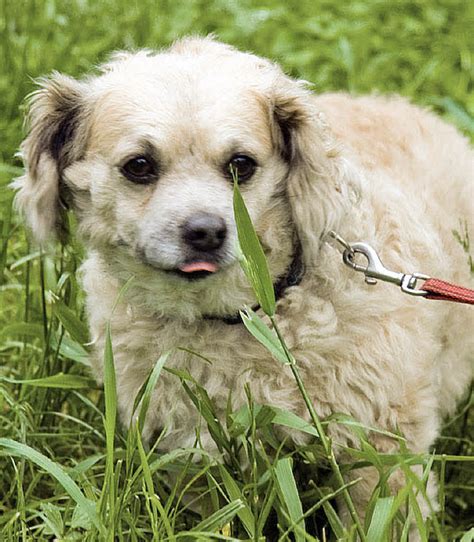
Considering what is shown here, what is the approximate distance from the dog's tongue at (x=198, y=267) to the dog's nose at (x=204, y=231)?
0.05m

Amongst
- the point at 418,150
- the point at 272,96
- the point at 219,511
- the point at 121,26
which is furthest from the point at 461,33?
the point at 219,511

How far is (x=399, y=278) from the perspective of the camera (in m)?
2.54

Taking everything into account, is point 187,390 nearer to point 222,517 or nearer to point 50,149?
point 222,517

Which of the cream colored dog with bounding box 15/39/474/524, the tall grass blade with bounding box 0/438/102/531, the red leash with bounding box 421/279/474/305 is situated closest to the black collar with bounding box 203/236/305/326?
the cream colored dog with bounding box 15/39/474/524

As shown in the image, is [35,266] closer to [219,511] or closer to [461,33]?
[219,511]

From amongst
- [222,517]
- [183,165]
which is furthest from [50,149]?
[222,517]

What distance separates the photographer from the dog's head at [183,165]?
252 cm

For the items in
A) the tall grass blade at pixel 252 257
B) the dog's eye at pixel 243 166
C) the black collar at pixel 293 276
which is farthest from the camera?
the black collar at pixel 293 276

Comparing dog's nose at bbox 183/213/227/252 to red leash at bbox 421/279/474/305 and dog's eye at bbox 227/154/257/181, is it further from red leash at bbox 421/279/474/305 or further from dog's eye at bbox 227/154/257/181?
red leash at bbox 421/279/474/305

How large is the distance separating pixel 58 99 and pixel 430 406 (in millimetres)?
1160

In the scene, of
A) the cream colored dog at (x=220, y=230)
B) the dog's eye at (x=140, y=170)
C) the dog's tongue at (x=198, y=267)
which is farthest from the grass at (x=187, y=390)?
the dog's eye at (x=140, y=170)

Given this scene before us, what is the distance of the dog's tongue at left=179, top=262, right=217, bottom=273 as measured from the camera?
2512 mm

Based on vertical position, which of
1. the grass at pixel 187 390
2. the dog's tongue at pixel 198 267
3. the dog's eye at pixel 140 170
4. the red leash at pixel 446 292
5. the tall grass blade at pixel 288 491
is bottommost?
the grass at pixel 187 390

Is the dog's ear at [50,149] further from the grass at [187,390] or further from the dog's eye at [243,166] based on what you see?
the dog's eye at [243,166]
